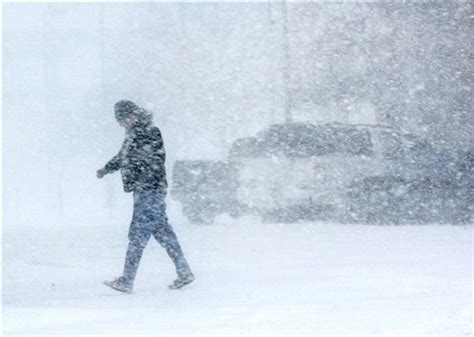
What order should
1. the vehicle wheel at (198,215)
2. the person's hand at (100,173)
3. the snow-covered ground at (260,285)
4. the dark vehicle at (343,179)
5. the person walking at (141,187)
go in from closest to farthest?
the snow-covered ground at (260,285) → the person's hand at (100,173) → the person walking at (141,187) → the dark vehicle at (343,179) → the vehicle wheel at (198,215)

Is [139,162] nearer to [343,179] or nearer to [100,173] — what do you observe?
[100,173]

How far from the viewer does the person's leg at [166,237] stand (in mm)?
6500

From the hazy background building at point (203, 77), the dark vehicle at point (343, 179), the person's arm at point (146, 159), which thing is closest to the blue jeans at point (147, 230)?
the person's arm at point (146, 159)

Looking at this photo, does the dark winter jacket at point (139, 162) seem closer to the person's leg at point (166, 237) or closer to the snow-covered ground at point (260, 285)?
the person's leg at point (166, 237)

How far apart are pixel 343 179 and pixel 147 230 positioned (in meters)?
6.03

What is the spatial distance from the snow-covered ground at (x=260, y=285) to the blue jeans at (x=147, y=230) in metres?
0.23

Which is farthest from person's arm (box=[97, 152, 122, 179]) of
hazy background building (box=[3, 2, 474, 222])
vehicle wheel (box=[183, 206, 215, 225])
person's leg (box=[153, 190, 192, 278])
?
hazy background building (box=[3, 2, 474, 222])

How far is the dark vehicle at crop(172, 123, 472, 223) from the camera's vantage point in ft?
39.2

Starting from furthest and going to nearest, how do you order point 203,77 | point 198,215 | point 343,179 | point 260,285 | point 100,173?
point 203,77, point 198,215, point 343,179, point 260,285, point 100,173

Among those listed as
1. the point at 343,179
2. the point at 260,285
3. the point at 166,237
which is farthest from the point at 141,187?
the point at 343,179

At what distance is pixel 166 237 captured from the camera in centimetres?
654

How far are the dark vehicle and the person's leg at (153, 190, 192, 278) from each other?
546 centimetres

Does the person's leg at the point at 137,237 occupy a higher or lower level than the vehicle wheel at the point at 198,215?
higher

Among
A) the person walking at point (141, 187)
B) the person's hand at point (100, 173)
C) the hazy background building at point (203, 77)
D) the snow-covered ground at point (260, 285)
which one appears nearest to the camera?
the snow-covered ground at point (260, 285)
